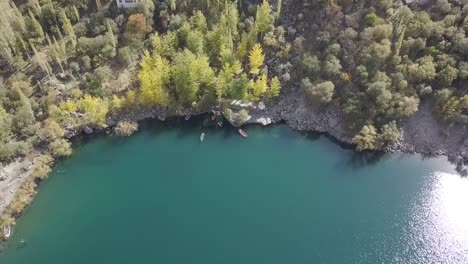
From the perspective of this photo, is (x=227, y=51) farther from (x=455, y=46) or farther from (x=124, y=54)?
(x=455, y=46)

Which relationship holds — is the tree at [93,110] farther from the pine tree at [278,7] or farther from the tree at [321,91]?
the tree at [321,91]

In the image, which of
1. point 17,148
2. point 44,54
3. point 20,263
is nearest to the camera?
point 20,263

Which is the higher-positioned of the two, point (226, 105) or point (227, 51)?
point (227, 51)

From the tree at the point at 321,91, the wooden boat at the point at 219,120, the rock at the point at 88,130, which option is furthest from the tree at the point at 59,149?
the tree at the point at 321,91

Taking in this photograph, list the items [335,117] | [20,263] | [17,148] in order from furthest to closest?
1. [335,117]
2. [17,148]
3. [20,263]

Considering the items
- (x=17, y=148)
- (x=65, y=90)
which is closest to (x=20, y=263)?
(x=17, y=148)

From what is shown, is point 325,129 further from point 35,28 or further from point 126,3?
point 35,28
